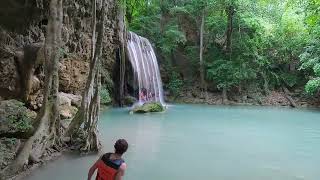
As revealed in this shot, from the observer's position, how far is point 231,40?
28.4 m

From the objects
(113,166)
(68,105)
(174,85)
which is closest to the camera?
(113,166)

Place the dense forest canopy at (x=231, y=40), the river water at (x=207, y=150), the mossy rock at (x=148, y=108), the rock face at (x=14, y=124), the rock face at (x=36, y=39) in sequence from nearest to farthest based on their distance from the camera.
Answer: the river water at (x=207, y=150) → the rock face at (x=14, y=124) → the rock face at (x=36, y=39) → the mossy rock at (x=148, y=108) → the dense forest canopy at (x=231, y=40)

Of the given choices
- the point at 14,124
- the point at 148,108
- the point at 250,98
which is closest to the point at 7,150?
the point at 14,124

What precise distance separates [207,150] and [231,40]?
62.2ft

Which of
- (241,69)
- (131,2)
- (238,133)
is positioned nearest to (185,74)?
(241,69)

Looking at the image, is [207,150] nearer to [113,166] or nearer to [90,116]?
[90,116]

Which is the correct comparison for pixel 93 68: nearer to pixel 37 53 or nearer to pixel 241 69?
pixel 37 53

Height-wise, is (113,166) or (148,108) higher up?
(113,166)

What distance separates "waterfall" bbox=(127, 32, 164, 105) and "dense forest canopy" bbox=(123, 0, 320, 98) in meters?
1.73

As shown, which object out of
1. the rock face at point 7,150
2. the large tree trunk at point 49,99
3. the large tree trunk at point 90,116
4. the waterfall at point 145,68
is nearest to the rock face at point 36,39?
the large tree trunk at point 90,116

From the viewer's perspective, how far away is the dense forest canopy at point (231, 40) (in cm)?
2744

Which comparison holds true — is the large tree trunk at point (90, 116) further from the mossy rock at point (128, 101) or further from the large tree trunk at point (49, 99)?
the mossy rock at point (128, 101)

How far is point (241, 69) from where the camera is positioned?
27391 millimetres

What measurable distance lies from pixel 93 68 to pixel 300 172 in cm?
532
